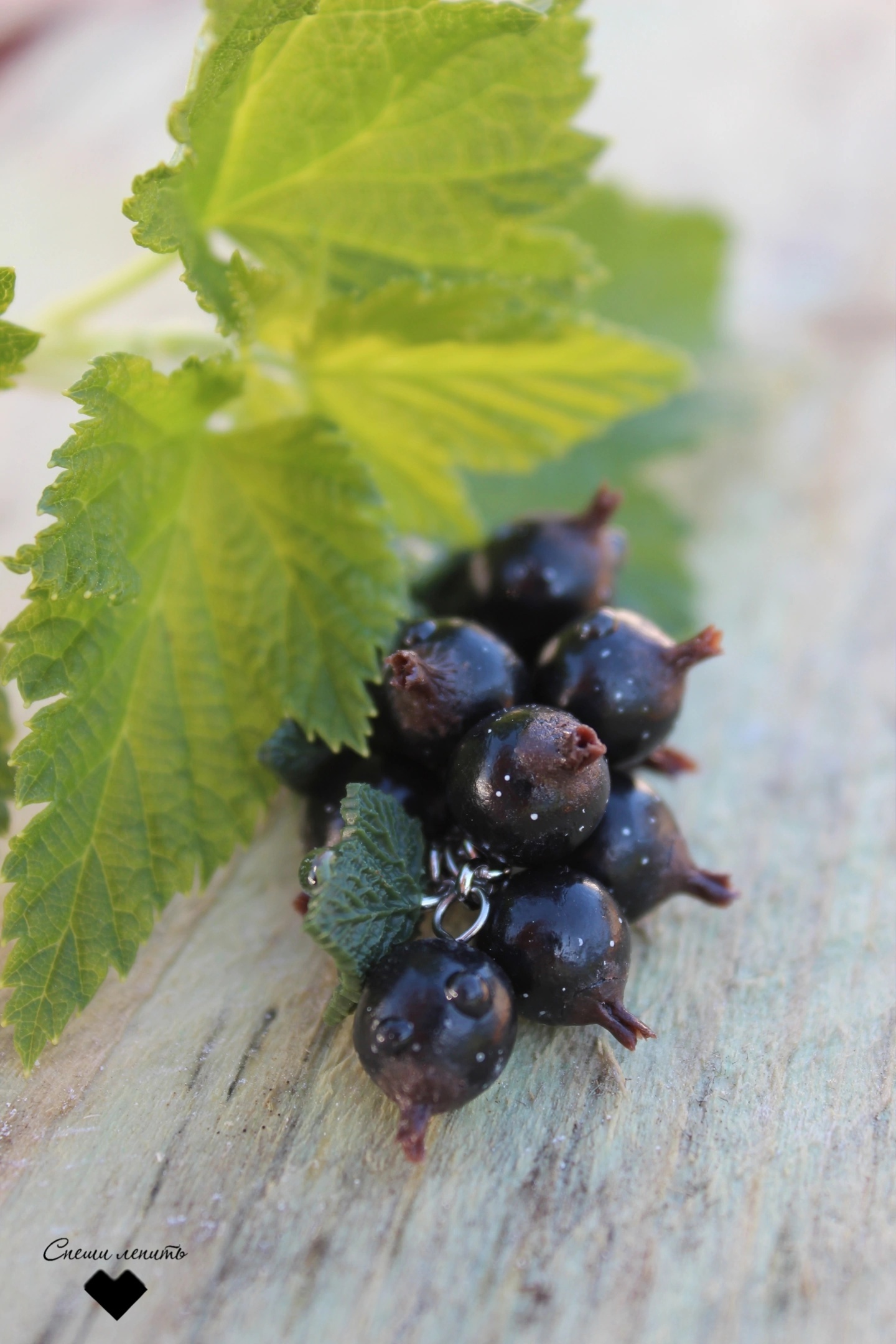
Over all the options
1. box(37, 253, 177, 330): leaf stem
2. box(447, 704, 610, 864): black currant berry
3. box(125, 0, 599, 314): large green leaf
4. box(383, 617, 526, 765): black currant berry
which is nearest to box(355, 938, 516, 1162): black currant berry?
box(447, 704, 610, 864): black currant berry

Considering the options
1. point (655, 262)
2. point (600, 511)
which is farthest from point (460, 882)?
point (655, 262)

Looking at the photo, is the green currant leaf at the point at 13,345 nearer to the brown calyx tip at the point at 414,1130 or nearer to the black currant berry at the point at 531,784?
the black currant berry at the point at 531,784

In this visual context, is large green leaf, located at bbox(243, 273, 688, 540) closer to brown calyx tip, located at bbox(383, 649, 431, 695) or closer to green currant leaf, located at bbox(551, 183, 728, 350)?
brown calyx tip, located at bbox(383, 649, 431, 695)

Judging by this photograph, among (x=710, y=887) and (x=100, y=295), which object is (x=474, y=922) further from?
(x=100, y=295)

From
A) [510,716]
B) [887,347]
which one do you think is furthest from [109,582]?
[887,347]

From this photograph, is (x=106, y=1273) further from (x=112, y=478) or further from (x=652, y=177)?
(x=652, y=177)
